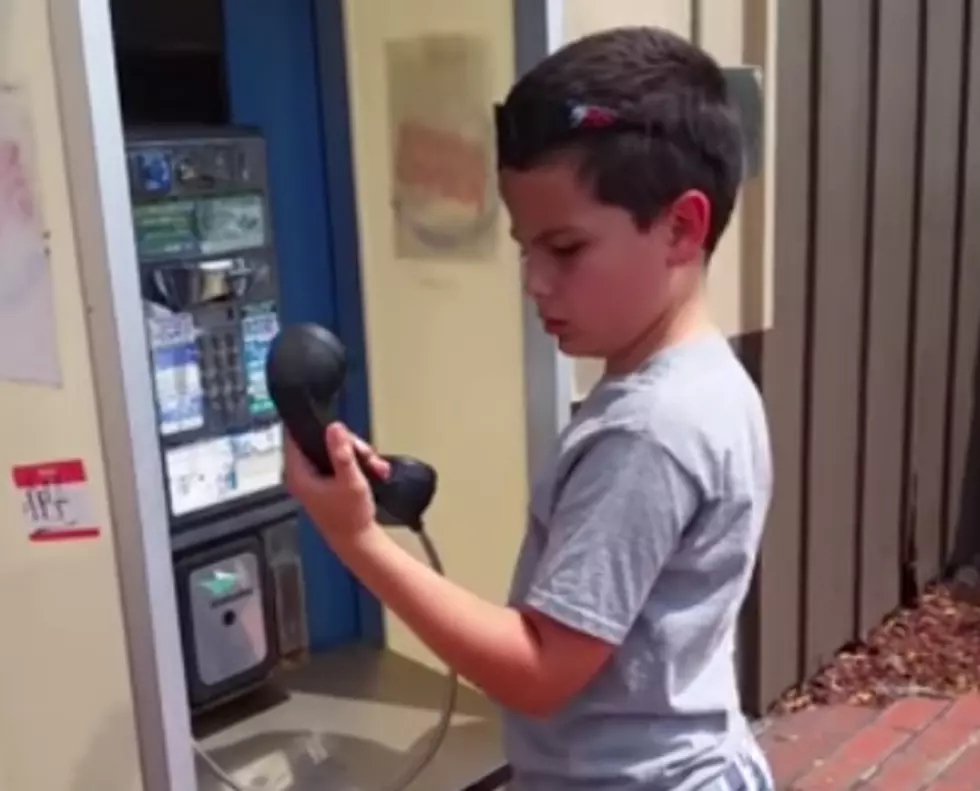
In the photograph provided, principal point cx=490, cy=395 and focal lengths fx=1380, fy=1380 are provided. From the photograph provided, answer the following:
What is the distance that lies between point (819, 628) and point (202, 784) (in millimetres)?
1396

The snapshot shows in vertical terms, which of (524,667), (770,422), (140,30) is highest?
(140,30)

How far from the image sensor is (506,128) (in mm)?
996

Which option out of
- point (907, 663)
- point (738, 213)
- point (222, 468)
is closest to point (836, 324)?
point (738, 213)

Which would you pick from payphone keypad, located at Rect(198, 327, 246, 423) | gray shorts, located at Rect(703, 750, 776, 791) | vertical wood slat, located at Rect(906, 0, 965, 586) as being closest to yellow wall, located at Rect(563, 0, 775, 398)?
vertical wood slat, located at Rect(906, 0, 965, 586)

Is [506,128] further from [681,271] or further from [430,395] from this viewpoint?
[430,395]

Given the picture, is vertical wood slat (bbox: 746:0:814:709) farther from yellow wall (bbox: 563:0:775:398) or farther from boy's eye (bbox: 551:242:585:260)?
boy's eye (bbox: 551:242:585:260)

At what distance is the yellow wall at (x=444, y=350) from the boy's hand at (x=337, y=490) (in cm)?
55

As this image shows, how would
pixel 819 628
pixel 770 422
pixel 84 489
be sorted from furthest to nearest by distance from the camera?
pixel 819 628
pixel 770 422
pixel 84 489

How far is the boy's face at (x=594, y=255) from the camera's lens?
96 cm

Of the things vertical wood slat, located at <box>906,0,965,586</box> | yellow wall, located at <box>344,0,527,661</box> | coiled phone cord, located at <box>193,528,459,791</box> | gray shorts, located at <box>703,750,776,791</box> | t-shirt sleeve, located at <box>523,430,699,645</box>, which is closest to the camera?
t-shirt sleeve, located at <box>523,430,699,645</box>

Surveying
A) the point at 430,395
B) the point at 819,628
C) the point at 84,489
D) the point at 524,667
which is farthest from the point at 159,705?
the point at 819,628

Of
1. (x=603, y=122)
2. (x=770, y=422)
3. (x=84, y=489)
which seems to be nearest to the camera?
(x=603, y=122)

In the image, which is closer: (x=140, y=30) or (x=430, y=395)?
(x=140, y=30)

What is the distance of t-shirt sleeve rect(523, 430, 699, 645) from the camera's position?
94cm
